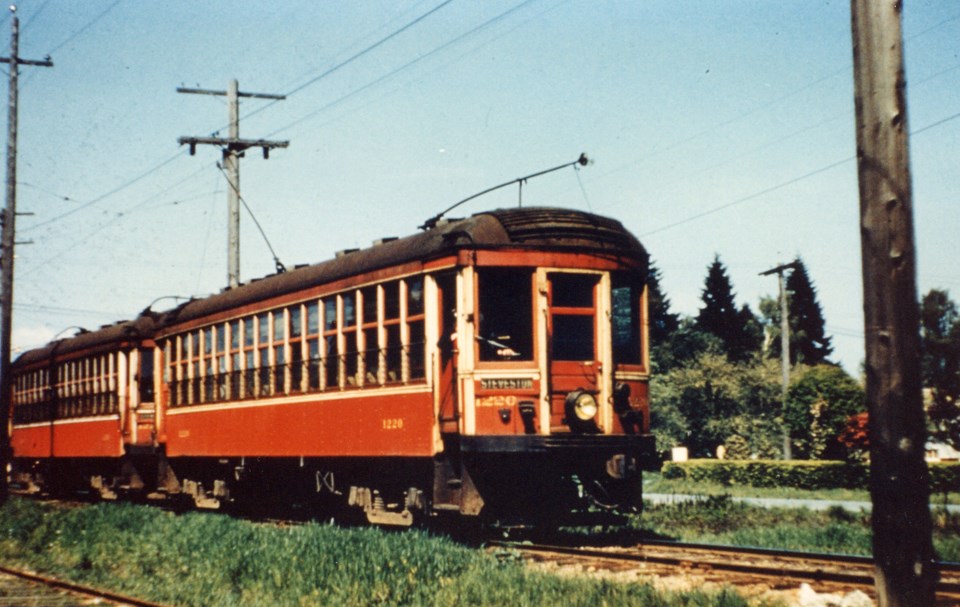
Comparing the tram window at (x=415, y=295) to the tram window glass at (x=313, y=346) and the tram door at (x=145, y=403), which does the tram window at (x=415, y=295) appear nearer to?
the tram window glass at (x=313, y=346)

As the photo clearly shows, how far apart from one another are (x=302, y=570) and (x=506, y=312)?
377 cm

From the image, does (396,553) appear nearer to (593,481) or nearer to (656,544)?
(593,481)

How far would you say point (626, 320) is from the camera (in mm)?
12438

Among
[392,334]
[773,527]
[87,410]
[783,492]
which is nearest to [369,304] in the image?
[392,334]

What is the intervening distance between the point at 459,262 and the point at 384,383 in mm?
1912

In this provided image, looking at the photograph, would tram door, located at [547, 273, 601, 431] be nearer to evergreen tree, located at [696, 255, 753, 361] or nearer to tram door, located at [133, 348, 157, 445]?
tram door, located at [133, 348, 157, 445]

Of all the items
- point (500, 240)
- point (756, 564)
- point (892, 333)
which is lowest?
point (756, 564)

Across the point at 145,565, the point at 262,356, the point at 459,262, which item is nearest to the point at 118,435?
the point at 262,356

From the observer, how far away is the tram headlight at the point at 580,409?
454 inches

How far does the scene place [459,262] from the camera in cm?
1167

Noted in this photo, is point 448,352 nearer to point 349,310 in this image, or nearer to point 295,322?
point 349,310

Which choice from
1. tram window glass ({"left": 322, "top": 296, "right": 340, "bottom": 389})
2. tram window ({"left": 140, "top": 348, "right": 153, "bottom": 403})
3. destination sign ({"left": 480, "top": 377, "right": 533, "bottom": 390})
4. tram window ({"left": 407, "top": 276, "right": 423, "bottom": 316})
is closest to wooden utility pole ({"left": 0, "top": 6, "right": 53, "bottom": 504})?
tram window ({"left": 140, "top": 348, "right": 153, "bottom": 403})

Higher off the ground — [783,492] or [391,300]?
[391,300]

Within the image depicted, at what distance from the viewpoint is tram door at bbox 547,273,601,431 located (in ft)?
38.4
